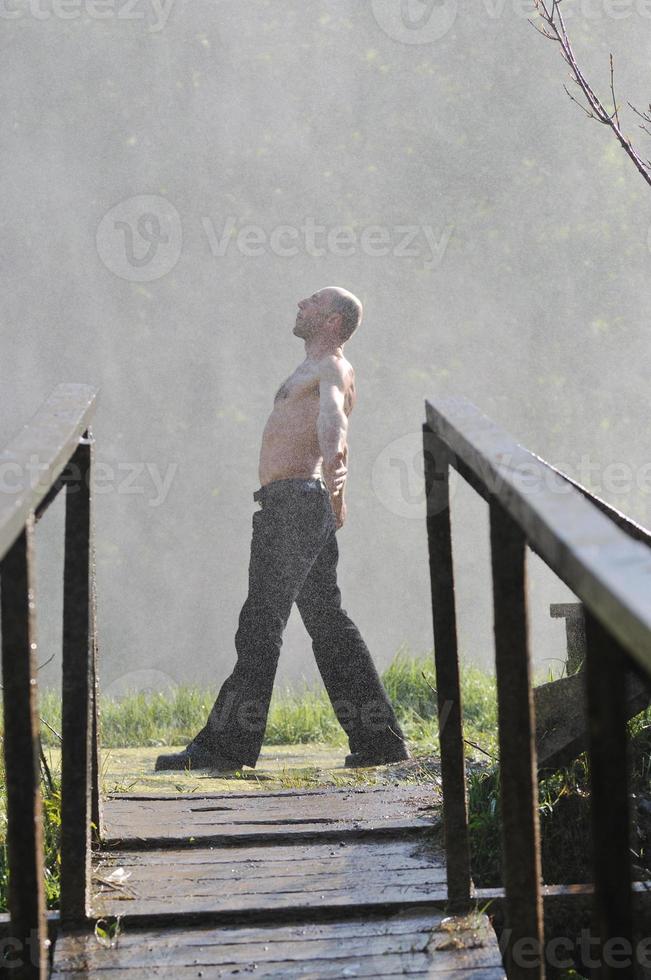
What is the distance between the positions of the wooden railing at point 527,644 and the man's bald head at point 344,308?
1.75 metres

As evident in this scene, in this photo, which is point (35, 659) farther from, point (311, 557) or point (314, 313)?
point (314, 313)

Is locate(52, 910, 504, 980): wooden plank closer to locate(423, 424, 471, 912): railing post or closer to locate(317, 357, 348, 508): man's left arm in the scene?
locate(423, 424, 471, 912): railing post

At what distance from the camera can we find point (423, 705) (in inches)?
228

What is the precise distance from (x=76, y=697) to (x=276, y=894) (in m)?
0.60

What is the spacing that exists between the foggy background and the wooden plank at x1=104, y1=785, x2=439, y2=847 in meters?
4.74

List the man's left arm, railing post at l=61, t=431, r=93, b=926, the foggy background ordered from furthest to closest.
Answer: the foggy background → the man's left arm → railing post at l=61, t=431, r=93, b=926

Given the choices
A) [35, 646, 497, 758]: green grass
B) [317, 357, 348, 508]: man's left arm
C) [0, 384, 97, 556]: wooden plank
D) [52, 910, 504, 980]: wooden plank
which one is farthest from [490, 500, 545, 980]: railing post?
[35, 646, 497, 758]: green grass

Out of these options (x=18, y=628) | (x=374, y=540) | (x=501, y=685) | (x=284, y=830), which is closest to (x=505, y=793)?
(x=501, y=685)

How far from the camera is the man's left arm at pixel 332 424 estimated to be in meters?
4.05

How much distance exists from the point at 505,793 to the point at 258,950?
0.72 m

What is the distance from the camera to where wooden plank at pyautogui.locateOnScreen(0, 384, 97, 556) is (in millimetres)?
1510

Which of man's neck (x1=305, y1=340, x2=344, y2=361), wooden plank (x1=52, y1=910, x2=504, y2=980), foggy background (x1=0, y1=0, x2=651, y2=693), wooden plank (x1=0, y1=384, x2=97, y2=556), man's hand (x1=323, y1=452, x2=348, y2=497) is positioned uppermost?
foggy background (x1=0, y1=0, x2=651, y2=693)

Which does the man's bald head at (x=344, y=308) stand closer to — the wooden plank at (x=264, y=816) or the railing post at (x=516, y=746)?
the wooden plank at (x=264, y=816)

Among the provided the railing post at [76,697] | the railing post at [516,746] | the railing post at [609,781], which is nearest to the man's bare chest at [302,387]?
the railing post at [76,697]
